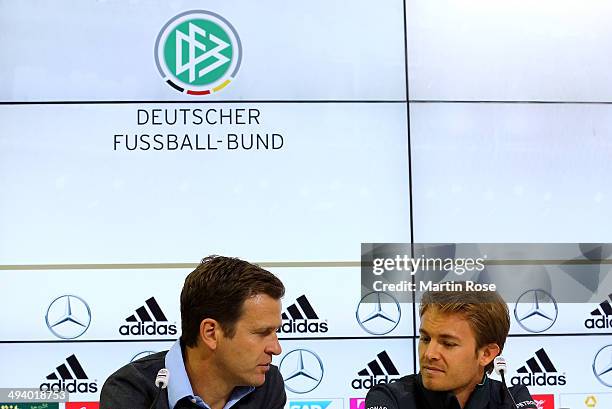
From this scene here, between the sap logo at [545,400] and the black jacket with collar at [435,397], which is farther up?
the black jacket with collar at [435,397]

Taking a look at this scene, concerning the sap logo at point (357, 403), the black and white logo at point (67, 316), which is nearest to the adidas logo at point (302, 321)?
the sap logo at point (357, 403)

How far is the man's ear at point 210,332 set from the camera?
208 centimetres

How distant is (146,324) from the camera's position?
9.68ft

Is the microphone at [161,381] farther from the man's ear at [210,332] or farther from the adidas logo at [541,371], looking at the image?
the adidas logo at [541,371]

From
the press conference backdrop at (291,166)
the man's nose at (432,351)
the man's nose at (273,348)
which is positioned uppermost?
the press conference backdrop at (291,166)


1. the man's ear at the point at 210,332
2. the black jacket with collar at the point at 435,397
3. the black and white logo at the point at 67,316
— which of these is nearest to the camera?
the man's ear at the point at 210,332

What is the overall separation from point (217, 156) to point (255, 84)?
0.91ft

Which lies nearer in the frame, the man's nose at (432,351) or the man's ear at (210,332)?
the man's ear at (210,332)

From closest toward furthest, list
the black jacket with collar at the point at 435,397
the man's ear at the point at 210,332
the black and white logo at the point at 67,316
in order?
the man's ear at the point at 210,332, the black jacket with collar at the point at 435,397, the black and white logo at the point at 67,316

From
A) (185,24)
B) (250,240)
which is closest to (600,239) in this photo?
(250,240)

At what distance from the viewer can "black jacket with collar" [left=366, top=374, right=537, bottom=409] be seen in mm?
2207

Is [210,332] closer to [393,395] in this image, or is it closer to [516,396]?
[393,395]

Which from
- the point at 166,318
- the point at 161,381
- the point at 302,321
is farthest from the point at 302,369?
the point at 161,381

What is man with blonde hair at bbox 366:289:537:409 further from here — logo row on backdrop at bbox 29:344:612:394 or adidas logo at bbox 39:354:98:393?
adidas logo at bbox 39:354:98:393
